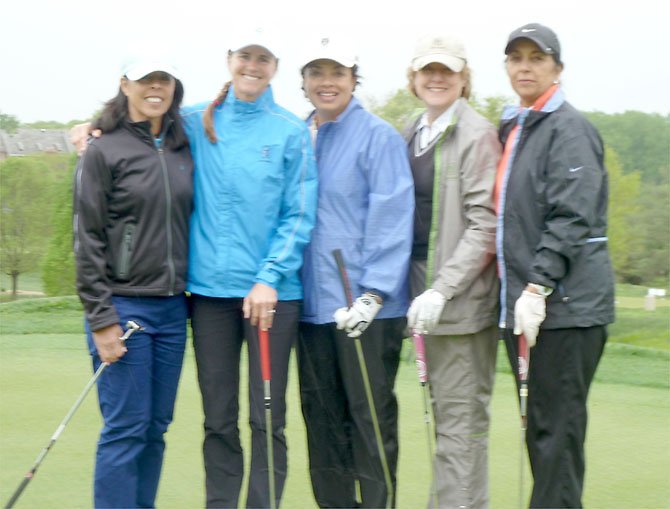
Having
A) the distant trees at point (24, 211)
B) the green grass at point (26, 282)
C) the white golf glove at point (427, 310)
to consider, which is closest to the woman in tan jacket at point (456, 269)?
the white golf glove at point (427, 310)

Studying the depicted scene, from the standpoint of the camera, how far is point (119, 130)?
3.41 metres

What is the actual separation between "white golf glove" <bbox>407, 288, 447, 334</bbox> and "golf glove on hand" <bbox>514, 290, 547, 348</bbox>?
26 centimetres

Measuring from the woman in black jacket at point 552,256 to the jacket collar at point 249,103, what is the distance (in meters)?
0.80

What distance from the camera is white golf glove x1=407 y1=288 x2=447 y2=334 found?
3.33m

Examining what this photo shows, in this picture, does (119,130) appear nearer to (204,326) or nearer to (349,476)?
(204,326)

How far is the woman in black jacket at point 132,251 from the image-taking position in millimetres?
3340

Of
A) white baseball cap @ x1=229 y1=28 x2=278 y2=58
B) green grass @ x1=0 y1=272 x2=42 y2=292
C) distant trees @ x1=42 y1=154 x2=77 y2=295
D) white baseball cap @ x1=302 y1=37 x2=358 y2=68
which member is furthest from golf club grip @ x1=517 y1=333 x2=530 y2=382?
green grass @ x1=0 y1=272 x2=42 y2=292

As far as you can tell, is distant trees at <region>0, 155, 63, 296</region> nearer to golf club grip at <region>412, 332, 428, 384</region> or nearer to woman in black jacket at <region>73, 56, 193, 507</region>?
woman in black jacket at <region>73, 56, 193, 507</region>

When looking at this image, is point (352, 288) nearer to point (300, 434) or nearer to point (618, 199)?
point (300, 434)

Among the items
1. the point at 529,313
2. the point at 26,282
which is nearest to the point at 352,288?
the point at 529,313

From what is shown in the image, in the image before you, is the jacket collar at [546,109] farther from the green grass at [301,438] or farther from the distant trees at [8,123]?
the distant trees at [8,123]

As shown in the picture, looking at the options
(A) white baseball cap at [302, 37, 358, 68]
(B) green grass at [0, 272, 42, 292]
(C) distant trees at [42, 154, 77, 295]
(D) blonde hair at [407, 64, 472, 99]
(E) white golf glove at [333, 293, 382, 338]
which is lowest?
(B) green grass at [0, 272, 42, 292]

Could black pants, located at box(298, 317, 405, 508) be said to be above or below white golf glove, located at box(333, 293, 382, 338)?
below

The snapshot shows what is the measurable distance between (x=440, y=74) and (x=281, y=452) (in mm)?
1376
